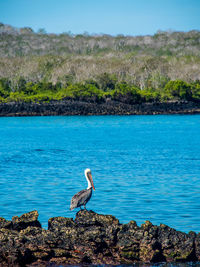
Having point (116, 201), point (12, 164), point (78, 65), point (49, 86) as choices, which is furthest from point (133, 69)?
point (116, 201)

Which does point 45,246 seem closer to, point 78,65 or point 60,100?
point 60,100

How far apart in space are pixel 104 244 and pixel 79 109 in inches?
4161

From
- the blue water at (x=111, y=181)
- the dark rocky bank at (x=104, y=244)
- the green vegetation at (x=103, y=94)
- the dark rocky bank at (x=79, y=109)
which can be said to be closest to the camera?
the dark rocky bank at (x=104, y=244)

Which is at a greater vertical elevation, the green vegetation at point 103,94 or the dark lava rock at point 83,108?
the green vegetation at point 103,94

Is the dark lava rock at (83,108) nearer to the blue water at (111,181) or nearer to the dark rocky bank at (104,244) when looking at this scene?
the blue water at (111,181)

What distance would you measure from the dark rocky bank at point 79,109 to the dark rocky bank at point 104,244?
104 m

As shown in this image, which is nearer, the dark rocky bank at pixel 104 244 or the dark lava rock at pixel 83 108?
the dark rocky bank at pixel 104 244

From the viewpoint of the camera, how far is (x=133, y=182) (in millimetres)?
25859

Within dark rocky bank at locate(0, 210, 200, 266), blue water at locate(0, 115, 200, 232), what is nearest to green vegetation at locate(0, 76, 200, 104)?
blue water at locate(0, 115, 200, 232)

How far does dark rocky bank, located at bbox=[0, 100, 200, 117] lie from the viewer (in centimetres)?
11675

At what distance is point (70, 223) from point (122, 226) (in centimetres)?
130

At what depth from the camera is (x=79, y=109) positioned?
117938mm

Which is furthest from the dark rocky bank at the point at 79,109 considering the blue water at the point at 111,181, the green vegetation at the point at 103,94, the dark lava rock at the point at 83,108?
the blue water at the point at 111,181

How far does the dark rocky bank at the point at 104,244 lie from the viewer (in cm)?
1240
